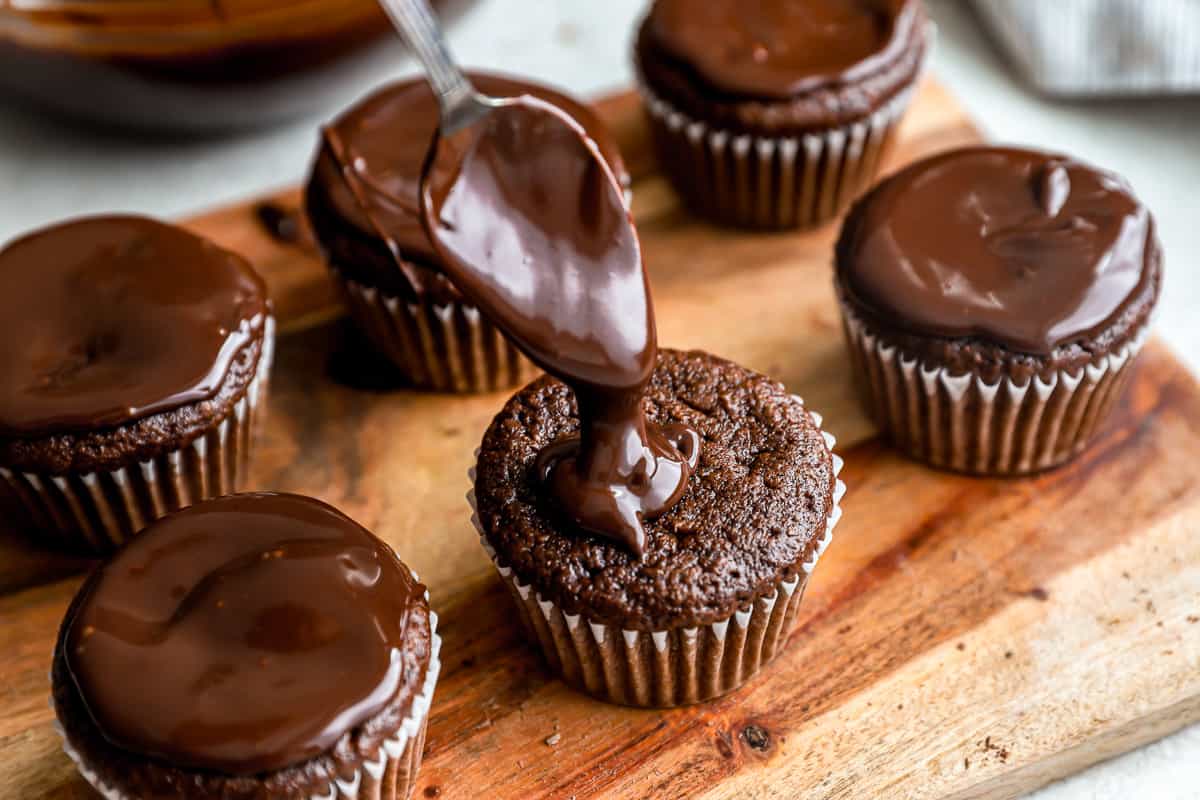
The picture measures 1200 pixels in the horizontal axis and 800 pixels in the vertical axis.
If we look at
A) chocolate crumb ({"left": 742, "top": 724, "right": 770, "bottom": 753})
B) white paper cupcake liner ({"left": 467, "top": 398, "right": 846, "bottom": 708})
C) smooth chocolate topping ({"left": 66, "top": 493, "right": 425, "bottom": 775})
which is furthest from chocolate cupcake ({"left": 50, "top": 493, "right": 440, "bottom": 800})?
chocolate crumb ({"left": 742, "top": 724, "right": 770, "bottom": 753})

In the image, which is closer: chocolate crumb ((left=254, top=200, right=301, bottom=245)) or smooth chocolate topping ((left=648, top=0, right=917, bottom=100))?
smooth chocolate topping ((left=648, top=0, right=917, bottom=100))

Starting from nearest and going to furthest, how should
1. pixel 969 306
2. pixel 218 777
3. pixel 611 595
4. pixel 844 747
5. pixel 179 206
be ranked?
1. pixel 218 777
2. pixel 611 595
3. pixel 844 747
4. pixel 969 306
5. pixel 179 206

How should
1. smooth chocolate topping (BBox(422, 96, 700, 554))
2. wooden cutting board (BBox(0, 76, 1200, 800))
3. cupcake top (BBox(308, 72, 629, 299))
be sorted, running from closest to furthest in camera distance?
1. smooth chocolate topping (BBox(422, 96, 700, 554))
2. wooden cutting board (BBox(0, 76, 1200, 800))
3. cupcake top (BBox(308, 72, 629, 299))

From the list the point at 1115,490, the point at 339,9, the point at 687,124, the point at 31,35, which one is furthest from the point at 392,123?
the point at 1115,490

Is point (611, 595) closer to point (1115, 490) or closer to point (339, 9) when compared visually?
point (1115, 490)

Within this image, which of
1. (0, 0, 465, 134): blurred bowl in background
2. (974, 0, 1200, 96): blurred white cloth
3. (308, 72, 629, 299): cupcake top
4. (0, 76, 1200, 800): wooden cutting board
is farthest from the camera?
(974, 0, 1200, 96): blurred white cloth

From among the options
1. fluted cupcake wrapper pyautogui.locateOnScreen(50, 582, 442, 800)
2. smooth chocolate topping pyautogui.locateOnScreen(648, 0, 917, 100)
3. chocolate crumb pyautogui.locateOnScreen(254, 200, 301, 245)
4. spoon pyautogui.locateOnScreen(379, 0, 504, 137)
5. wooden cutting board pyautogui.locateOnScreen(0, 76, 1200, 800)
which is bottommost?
wooden cutting board pyautogui.locateOnScreen(0, 76, 1200, 800)

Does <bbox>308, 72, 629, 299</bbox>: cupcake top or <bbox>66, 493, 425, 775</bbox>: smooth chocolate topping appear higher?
<bbox>308, 72, 629, 299</bbox>: cupcake top

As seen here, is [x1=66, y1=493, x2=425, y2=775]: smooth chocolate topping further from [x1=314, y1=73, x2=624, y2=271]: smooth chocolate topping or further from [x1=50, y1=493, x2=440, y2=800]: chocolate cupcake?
[x1=314, y1=73, x2=624, y2=271]: smooth chocolate topping
